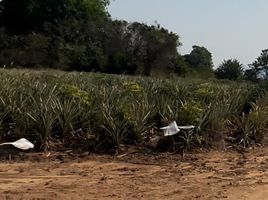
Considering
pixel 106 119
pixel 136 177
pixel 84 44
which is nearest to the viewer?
pixel 136 177

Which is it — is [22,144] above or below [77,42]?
below

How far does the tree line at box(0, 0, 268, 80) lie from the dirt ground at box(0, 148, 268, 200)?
40.8m

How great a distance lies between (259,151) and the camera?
10.8 m

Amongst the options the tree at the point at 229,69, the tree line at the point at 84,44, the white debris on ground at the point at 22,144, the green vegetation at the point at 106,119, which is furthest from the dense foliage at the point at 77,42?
the white debris on ground at the point at 22,144

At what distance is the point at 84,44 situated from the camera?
6469 centimetres

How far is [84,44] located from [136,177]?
57.3m

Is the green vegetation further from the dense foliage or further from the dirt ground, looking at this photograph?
the dense foliage

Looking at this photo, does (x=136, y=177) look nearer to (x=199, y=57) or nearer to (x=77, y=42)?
(x=77, y=42)

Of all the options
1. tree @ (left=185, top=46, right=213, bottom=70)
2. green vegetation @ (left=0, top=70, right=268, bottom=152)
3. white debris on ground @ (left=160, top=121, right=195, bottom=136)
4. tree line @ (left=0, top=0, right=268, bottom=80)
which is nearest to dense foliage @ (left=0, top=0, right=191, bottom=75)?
tree line @ (left=0, top=0, right=268, bottom=80)

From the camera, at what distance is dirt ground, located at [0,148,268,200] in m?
7.15

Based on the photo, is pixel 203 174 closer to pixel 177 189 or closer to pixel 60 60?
pixel 177 189

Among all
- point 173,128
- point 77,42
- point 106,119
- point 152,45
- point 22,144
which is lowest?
point 22,144

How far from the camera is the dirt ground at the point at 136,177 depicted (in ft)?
23.5

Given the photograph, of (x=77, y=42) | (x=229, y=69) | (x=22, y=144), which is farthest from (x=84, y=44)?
(x=22, y=144)
